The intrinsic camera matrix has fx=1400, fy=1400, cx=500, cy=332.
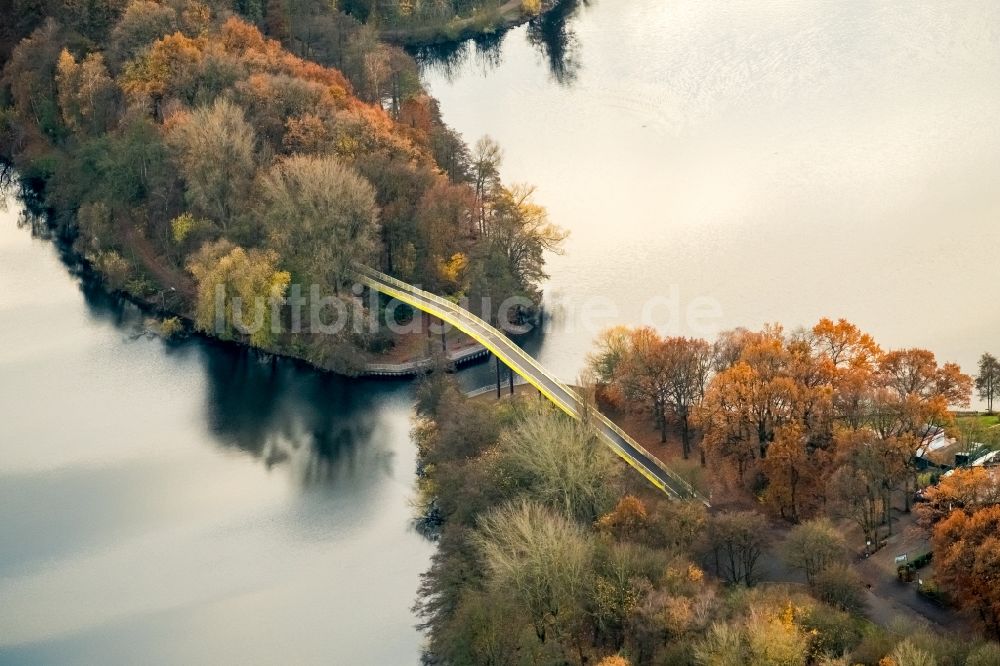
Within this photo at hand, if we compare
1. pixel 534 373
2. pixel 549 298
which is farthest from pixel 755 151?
pixel 534 373

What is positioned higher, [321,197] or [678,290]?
[321,197]

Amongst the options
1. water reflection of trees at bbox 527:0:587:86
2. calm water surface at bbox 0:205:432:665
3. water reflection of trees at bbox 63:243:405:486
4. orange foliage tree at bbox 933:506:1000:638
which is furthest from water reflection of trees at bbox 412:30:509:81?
orange foliage tree at bbox 933:506:1000:638

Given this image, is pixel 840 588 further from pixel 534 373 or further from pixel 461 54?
pixel 461 54

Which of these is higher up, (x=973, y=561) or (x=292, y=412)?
(x=292, y=412)

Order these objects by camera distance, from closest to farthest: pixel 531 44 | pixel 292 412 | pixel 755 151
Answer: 1. pixel 292 412
2. pixel 755 151
3. pixel 531 44

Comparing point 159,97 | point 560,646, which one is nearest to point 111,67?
point 159,97

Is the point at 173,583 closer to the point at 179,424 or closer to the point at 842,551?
the point at 179,424

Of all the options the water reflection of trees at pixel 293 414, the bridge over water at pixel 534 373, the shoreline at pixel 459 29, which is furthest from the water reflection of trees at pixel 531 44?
the water reflection of trees at pixel 293 414
